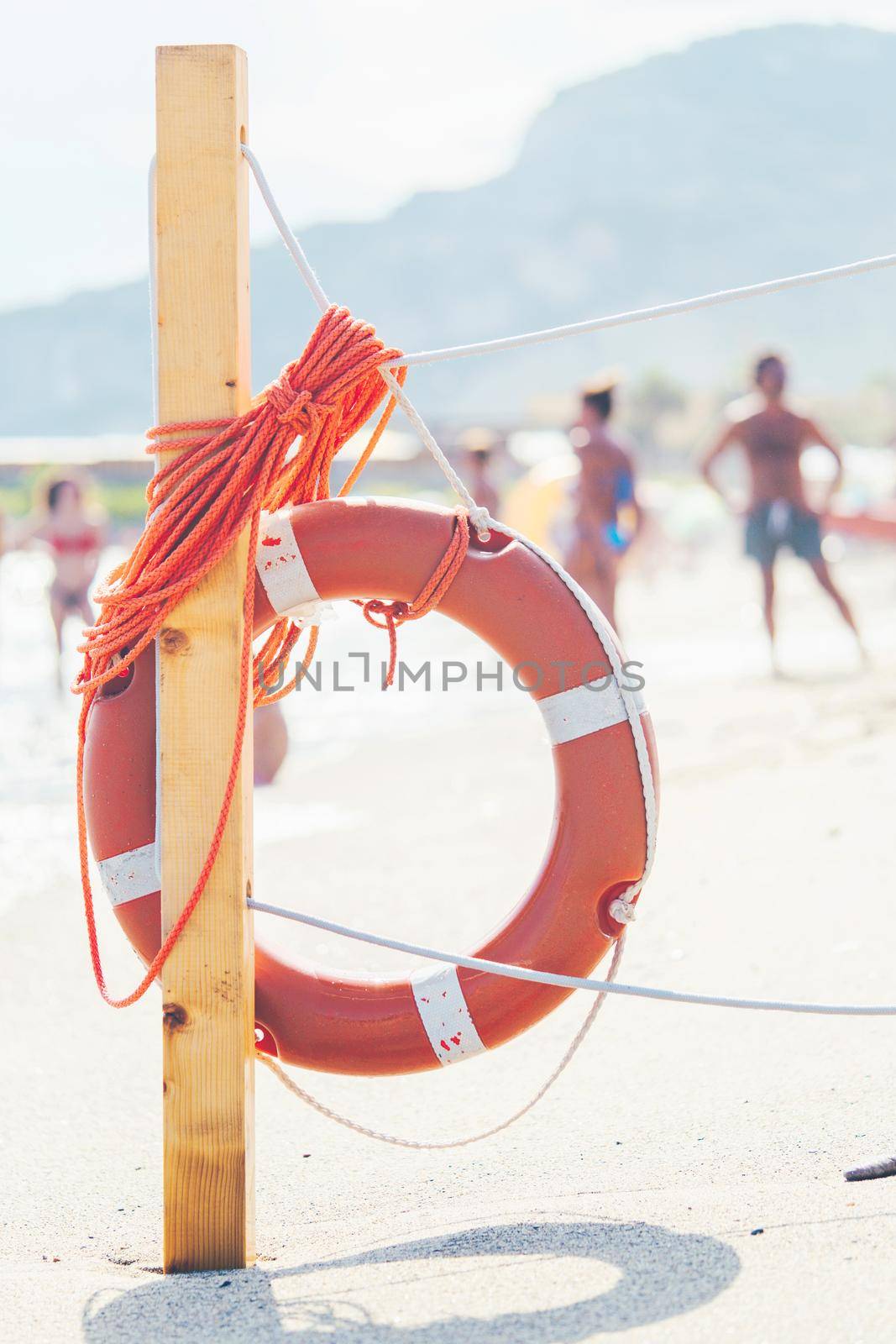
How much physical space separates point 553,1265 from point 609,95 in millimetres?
214844

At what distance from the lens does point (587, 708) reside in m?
1.89

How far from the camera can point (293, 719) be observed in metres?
7.28

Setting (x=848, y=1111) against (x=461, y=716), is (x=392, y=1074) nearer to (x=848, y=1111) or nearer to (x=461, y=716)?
(x=848, y=1111)

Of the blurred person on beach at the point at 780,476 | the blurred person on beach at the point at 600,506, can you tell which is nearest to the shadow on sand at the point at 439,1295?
the blurred person on beach at the point at 600,506

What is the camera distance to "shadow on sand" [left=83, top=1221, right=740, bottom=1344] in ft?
4.89

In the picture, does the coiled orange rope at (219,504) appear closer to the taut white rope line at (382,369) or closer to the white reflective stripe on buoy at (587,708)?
the taut white rope line at (382,369)

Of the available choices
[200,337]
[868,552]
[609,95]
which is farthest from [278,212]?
[609,95]

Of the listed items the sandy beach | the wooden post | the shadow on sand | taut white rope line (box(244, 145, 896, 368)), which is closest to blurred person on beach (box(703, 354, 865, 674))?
the sandy beach

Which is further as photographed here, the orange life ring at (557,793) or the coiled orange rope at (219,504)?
the orange life ring at (557,793)

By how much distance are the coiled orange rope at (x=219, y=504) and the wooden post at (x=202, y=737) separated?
2 cm

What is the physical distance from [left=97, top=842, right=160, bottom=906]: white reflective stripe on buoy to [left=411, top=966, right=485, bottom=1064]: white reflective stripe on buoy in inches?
15.5

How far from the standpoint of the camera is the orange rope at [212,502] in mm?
1741

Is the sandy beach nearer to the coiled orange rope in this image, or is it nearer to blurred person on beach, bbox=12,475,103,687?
the coiled orange rope

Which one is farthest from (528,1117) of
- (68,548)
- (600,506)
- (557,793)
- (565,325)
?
(68,548)
